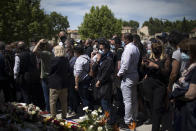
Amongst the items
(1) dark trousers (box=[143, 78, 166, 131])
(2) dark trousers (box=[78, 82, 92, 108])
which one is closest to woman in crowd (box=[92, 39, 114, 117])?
(2) dark trousers (box=[78, 82, 92, 108])

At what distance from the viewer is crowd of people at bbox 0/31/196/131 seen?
3059mm

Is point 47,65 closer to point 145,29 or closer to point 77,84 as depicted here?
point 77,84

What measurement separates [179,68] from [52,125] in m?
2.57

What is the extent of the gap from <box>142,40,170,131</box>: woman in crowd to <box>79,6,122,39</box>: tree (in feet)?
155

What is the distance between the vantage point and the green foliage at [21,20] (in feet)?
92.1

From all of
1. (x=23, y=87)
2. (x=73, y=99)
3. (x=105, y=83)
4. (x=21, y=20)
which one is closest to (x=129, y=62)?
(x=105, y=83)

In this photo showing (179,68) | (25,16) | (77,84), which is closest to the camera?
(179,68)

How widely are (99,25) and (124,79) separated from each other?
5034cm

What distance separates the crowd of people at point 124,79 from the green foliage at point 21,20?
76.9 feet

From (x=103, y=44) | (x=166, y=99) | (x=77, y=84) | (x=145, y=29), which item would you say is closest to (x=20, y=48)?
(x=77, y=84)

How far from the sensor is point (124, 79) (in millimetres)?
4789

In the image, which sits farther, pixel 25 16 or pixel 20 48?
pixel 25 16

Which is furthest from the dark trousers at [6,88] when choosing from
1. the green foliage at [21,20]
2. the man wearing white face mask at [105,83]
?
the green foliage at [21,20]

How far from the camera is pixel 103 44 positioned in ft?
17.0
